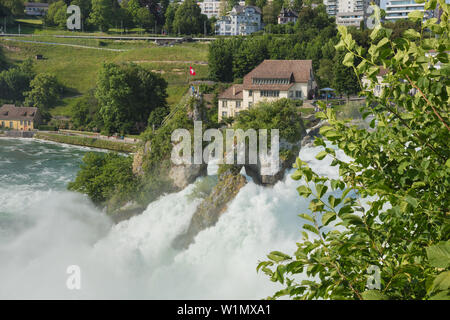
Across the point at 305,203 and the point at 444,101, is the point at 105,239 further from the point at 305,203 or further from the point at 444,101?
the point at 444,101

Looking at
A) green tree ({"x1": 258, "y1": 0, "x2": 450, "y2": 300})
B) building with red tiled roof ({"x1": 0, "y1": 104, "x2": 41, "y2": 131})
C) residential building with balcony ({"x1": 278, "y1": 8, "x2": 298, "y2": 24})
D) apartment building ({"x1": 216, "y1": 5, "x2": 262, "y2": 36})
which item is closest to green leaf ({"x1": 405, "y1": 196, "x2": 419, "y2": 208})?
green tree ({"x1": 258, "y1": 0, "x2": 450, "y2": 300})

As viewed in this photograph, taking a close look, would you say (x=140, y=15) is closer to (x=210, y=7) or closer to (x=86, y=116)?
(x=210, y=7)

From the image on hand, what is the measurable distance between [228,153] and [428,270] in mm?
11722

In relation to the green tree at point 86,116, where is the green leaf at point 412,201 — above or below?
above

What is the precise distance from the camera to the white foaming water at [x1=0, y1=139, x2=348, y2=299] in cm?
1122

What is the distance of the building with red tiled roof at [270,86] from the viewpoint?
25.5 meters

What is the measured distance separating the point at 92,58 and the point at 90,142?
80.3 feet

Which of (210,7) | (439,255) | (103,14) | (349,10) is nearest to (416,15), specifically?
(439,255)

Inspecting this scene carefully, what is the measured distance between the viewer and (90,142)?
3241cm

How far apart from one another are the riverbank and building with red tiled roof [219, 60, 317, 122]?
25.8 ft

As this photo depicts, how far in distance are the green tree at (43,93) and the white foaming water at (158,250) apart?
93.7ft

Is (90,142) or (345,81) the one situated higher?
(345,81)

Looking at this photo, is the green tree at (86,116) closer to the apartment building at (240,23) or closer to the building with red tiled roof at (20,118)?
the building with red tiled roof at (20,118)

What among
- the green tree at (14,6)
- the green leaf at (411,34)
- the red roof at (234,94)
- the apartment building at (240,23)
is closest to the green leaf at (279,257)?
the green leaf at (411,34)
